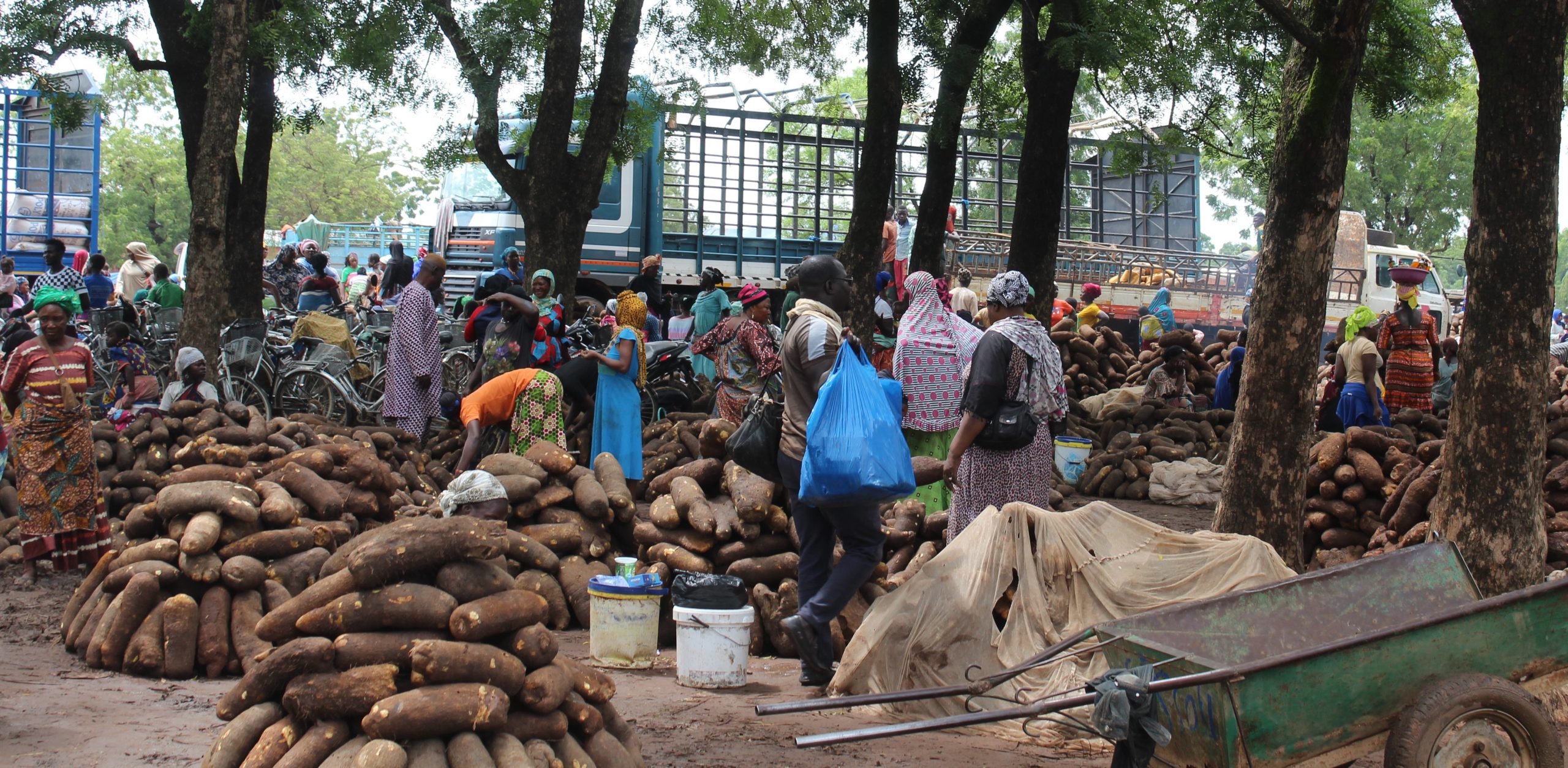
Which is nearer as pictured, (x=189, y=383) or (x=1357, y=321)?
(x=189, y=383)

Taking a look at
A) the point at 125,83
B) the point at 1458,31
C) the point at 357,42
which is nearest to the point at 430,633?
the point at 357,42

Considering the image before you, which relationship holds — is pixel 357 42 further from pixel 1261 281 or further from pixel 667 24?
pixel 1261 281

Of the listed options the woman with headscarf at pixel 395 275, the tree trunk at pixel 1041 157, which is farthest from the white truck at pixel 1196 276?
the woman with headscarf at pixel 395 275

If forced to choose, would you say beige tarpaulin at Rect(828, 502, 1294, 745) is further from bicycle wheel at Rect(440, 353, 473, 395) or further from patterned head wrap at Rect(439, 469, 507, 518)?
bicycle wheel at Rect(440, 353, 473, 395)

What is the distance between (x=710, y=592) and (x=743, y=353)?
4.32 meters

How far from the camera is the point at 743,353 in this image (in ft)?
32.8

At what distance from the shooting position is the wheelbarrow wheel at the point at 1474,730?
12.9 ft

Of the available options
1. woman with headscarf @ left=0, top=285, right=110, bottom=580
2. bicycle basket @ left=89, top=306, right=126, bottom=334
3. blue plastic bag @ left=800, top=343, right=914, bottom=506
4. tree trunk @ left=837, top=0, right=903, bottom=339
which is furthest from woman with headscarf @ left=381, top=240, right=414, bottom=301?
Result: blue plastic bag @ left=800, top=343, right=914, bottom=506

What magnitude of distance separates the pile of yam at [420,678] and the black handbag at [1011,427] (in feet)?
8.31

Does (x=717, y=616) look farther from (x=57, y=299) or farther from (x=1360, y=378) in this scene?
(x=1360, y=378)

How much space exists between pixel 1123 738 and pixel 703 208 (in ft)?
49.1

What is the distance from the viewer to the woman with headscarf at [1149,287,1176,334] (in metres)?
18.8

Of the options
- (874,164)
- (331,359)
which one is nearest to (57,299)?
(331,359)

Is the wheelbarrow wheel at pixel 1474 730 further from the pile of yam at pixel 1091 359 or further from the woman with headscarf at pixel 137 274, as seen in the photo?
the woman with headscarf at pixel 137 274
